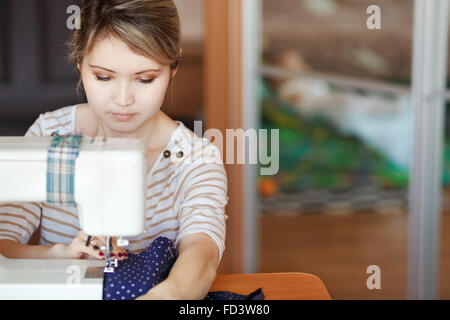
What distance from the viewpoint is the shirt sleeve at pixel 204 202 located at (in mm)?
1218

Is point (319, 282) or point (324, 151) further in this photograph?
point (324, 151)

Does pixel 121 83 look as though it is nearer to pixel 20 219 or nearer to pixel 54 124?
pixel 54 124

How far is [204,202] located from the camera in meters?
1.26

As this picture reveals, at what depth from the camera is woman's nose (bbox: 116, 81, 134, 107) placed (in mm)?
1219

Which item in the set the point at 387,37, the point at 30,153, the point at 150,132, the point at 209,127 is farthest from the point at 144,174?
the point at 387,37

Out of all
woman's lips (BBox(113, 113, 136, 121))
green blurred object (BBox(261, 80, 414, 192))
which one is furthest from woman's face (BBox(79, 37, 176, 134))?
green blurred object (BBox(261, 80, 414, 192))

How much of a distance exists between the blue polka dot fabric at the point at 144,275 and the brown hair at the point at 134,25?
0.38m

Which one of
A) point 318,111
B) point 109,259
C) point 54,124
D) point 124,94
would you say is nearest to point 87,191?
point 109,259

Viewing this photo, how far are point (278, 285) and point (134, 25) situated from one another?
0.59 m

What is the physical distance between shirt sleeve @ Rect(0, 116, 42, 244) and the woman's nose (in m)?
0.23

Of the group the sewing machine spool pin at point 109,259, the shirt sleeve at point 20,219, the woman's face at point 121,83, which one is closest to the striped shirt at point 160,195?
the shirt sleeve at point 20,219

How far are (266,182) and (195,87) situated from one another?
107cm

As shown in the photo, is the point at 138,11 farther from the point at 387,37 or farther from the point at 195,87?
the point at 387,37

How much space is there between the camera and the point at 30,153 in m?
1.00
